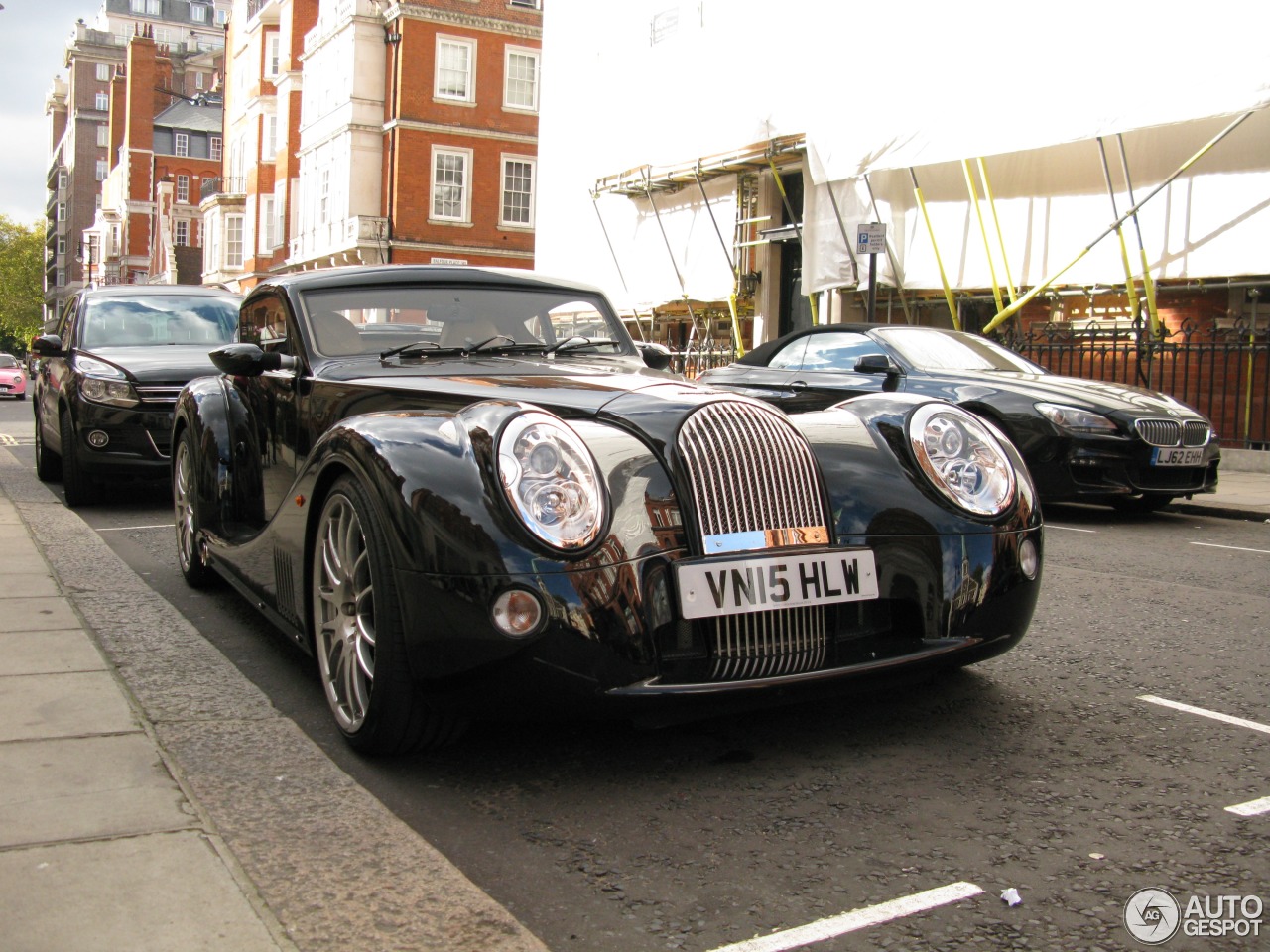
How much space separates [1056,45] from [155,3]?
5195 inches

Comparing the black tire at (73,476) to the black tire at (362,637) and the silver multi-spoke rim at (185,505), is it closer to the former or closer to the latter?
the silver multi-spoke rim at (185,505)

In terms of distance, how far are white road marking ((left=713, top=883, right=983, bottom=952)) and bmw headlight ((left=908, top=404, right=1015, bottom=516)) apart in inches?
52.5

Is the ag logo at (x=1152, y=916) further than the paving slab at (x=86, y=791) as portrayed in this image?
No

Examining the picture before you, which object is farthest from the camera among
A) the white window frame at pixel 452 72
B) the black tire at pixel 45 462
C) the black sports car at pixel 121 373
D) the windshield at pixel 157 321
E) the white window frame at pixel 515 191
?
the white window frame at pixel 515 191

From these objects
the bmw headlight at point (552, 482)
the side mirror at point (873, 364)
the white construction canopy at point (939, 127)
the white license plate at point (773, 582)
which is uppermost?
the white construction canopy at point (939, 127)

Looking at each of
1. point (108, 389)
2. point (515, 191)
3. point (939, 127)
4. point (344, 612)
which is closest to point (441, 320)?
point (344, 612)

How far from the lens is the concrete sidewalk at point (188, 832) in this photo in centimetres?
230

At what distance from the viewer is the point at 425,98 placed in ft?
131

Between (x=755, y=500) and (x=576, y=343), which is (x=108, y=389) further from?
(x=755, y=500)

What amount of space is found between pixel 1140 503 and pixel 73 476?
8.16 meters

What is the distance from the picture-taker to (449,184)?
4006 centimetres

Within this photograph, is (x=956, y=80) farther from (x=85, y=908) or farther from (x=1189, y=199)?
(x=85, y=908)

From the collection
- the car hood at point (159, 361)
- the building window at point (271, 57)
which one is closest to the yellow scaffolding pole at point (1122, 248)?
the car hood at point (159, 361)

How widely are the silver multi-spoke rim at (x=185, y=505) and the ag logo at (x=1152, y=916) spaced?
4.41 meters
